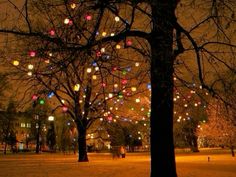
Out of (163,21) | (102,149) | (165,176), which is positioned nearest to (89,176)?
(165,176)

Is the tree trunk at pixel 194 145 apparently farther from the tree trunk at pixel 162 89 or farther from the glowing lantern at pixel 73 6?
the glowing lantern at pixel 73 6

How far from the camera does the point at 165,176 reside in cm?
1097

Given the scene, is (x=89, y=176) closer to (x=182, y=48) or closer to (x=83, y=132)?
(x=182, y=48)

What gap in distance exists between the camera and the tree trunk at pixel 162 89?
31.9ft

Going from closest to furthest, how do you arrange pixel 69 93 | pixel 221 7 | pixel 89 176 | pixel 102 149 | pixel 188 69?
pixel 221 7, pixel 188 69, pixel 89 176, pixel 69 93, pixel 102 149

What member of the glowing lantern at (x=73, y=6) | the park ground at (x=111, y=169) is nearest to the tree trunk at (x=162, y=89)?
the glowing lantern at (x=73, y=6)

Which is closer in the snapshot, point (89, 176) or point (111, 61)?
point (111, 61)

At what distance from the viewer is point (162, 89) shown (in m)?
10.8

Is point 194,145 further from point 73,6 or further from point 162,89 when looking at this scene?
point 73,6

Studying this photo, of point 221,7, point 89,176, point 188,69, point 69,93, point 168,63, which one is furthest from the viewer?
point 69,93

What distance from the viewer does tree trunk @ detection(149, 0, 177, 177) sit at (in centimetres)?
971

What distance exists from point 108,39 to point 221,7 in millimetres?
2501

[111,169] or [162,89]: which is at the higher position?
[162,89]

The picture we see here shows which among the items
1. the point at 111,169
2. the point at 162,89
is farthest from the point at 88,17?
the point at 111,169
